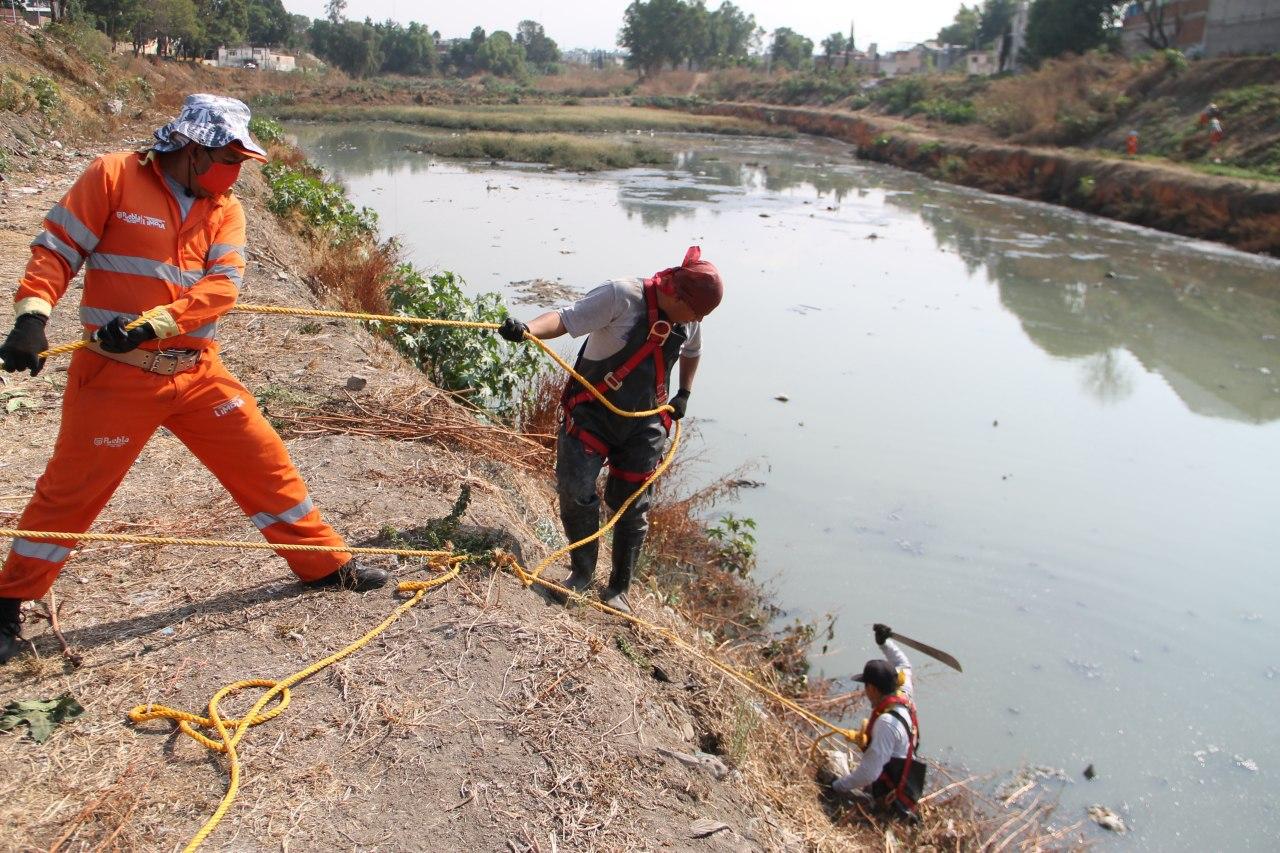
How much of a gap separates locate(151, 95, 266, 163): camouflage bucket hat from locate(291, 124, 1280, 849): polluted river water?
4321mm

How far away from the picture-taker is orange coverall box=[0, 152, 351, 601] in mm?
2885

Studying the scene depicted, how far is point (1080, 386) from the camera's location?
34.9 feet

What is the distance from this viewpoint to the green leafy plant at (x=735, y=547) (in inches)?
257

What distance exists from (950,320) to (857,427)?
15.8 feet

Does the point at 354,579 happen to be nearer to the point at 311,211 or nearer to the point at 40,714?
the point at 40,714

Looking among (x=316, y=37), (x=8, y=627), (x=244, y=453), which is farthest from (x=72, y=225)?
(x=316, y=37)

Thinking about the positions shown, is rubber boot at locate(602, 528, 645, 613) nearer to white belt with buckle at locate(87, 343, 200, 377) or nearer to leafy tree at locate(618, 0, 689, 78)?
white belt with buckle at locate(87, 343, 200, 377)

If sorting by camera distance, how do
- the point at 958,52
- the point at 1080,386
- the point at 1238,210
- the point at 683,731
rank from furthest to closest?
the point at 958,52 → the point at 1238,210 → the point at 1080,386 → the point at 683,731

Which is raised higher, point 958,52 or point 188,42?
point 958,52

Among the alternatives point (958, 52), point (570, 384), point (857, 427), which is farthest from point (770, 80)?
point (570, 384)

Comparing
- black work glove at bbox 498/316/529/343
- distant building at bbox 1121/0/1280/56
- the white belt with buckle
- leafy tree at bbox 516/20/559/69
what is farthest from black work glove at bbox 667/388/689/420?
leafy tree at bbox 516/20/559/69

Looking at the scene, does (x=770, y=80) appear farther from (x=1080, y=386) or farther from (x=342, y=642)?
(x=342, y=642)

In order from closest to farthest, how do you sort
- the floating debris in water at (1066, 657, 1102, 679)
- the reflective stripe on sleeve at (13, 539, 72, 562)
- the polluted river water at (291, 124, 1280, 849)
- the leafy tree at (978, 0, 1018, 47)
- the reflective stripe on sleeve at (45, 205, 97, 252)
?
the reflective stripe on sleeve at (45, 205, 97, 252)
the reflective stripe on sleeve at (13, 539, 72, 562)
the polluted river water at (291, 124, 1280, 849)
the floating debris in water at (1066, 657, 1102, 679)
the leafy tree at (978, 0, 1018, 47)

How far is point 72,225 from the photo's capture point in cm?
287
